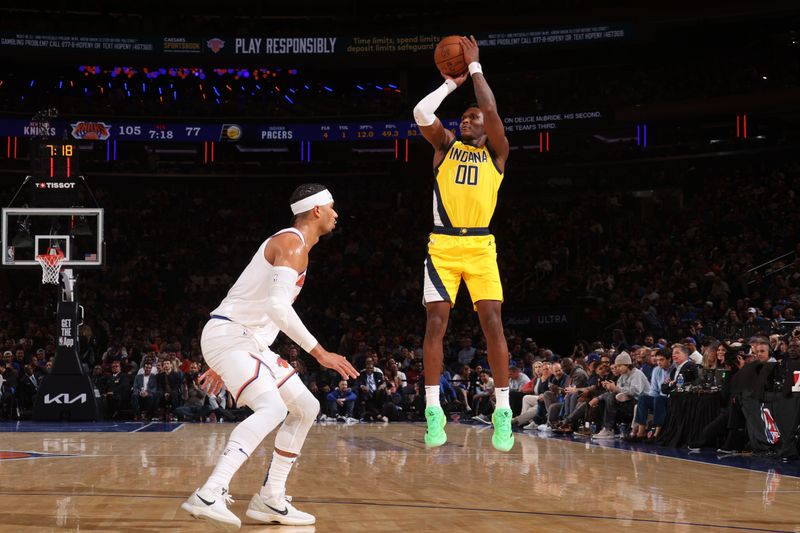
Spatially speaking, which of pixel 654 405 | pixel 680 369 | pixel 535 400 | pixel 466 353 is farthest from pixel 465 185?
pixel 466 353

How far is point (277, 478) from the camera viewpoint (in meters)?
5.11

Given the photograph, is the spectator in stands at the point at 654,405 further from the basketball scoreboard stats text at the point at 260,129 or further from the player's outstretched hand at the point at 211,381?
the basketball scoreboard stats text at the point at 260,129

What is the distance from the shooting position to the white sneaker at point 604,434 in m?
12.8

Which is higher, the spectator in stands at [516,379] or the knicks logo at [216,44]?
the knicks logo at [216,44]

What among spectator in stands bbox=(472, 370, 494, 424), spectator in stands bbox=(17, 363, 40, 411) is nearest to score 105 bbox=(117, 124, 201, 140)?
spectator in stands bbox=(17, 363, 40, 411)

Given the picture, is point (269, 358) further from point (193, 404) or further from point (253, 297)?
point (193, 404)

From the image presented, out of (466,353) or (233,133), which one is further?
(233,133)

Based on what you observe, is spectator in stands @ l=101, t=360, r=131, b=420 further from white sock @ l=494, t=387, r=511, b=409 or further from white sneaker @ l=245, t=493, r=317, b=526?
white sneaker @ l=245, t=493, r=317, b=526

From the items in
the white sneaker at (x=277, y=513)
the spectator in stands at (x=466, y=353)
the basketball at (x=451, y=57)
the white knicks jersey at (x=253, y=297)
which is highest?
the basketball at (x=451, y=57)

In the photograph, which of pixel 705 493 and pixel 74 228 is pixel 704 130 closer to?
pixel 74 228

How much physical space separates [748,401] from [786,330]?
17.1ft

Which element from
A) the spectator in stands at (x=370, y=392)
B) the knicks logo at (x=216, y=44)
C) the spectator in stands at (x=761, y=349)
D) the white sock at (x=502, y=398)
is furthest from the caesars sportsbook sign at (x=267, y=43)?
the white sock at (x=502, y=398)

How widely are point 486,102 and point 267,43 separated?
21.6 meters

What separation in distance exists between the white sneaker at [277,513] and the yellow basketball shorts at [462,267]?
2.12 m
